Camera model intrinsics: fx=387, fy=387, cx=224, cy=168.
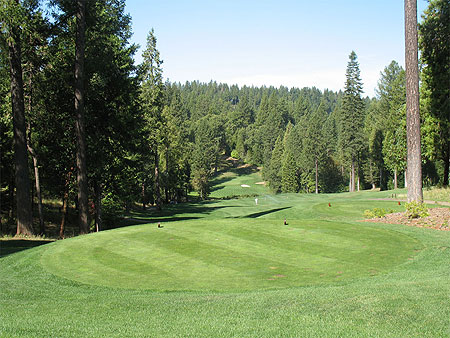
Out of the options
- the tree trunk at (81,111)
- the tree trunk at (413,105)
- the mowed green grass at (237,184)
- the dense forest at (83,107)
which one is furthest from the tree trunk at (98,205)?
the mowed green grass at (237,184)

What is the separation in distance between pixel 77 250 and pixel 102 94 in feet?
60.1

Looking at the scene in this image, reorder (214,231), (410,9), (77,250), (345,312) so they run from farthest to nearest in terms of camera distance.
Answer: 1. (410,9)
2. (214,231)
3. (77,250)
4. (345,312)

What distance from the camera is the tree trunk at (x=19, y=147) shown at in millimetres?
21344

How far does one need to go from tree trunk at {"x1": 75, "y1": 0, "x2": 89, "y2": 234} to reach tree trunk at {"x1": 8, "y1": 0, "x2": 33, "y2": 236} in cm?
285

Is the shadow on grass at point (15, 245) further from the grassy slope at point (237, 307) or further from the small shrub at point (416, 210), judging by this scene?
the small shrub at point (416, 210)

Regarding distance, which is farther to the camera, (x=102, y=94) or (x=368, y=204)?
(x=368, y=204)

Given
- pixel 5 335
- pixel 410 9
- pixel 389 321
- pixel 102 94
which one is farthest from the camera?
pixel 102 94

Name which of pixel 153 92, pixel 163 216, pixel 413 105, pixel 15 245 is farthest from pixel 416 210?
pixel 153 92

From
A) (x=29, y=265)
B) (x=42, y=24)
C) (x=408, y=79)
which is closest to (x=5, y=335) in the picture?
(x=29, y=265)

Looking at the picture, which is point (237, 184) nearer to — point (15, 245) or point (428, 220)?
point (428, 220)

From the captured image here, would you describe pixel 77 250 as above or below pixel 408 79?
below

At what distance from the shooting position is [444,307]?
7008 millimetres

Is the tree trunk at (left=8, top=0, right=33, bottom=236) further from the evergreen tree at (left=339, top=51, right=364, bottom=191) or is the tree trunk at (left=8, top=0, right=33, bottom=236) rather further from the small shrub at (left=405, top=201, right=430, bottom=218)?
the evergreen tree at (left=339, top=51, right=364, bottom=191)

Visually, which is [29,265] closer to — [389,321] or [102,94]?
[389,321]
